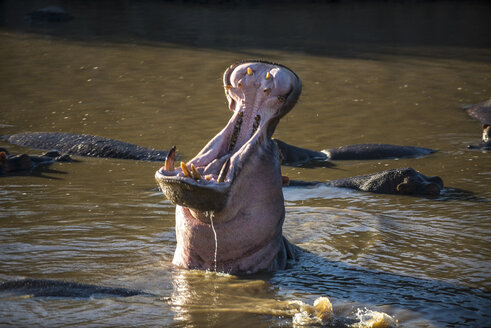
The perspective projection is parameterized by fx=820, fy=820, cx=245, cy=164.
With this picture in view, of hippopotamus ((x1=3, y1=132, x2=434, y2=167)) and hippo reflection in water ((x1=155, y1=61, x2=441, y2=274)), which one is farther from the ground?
hippo reflection in water ((x1=155, y1=61, x2=441, y2=274))

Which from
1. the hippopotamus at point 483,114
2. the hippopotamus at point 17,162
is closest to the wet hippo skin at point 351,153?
the hippopotamus at point 483,114

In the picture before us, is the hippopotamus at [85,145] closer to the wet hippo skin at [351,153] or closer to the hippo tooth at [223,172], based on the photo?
the wet hippo skin at [351,153]

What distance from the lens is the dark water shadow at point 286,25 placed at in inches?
670

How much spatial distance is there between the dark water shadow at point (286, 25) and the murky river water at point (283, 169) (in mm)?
96

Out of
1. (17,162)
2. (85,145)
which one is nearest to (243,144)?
(17,162)

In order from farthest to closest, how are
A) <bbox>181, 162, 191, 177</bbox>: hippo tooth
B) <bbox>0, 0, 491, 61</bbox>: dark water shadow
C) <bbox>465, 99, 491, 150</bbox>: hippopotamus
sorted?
<bbox>0, 0, 491, 61</bbox>: dark water shadow < <bbox>465, 99, 491, 150</bbox>: hippopotamus < <bbox>181, 162, 191, 177</bbox>: hippo tooth

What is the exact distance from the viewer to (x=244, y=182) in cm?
464

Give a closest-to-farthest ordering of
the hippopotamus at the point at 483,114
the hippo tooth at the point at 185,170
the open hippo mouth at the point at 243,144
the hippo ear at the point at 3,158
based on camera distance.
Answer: the hippo tooth at the point at 185,170, the open hippo mouth at the point at 243,144, the hippo ear at the point at 3,158, the hippopotamus at the point at 483,114

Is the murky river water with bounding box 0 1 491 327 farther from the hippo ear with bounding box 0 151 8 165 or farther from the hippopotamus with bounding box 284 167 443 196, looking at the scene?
the hippo ear with bounding box 0 151 8 165

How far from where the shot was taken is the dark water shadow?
17016mm

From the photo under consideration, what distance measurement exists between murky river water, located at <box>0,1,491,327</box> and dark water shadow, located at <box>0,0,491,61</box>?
96 mm

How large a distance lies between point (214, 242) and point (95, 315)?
0.89m

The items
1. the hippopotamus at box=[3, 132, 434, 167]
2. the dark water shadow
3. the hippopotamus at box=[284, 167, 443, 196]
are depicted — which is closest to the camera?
the hippopotamus at box=[284, 167, 443, 196]

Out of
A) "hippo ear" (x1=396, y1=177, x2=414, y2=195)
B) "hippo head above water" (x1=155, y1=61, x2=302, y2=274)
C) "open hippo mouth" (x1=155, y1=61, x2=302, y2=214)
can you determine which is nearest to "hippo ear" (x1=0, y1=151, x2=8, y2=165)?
Result: "hippo head above water" (x1=155, y1=61, x2=302, y2=274)
